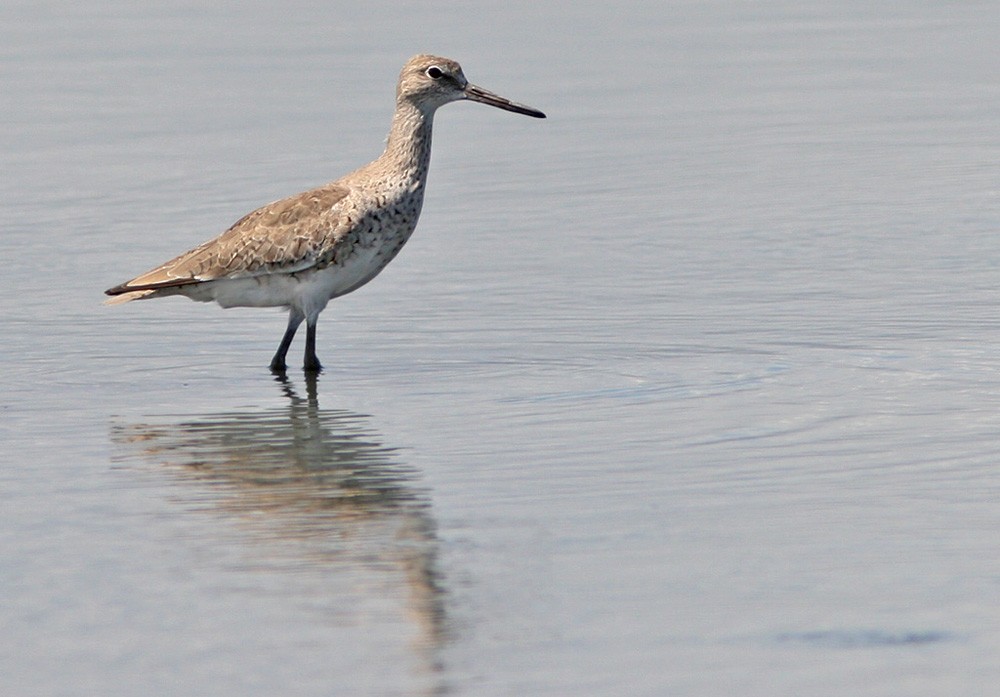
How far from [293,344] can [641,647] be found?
19.0 feet

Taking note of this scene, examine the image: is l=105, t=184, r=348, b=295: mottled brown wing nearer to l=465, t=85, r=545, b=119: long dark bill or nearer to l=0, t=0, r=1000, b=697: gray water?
l=0, t=0, r=1000, b=697: gray water

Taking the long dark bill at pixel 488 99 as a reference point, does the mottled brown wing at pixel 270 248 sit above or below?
below

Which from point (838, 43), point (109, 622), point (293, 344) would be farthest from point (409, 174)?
point (838, 43)

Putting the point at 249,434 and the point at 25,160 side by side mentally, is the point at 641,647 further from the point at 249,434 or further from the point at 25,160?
the point at 25,160

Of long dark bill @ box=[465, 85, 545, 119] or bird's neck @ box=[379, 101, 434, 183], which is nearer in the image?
bird's neck @ box=[379, 101, 434, 183]

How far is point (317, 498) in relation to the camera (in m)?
7.89

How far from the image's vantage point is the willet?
36.0 ft

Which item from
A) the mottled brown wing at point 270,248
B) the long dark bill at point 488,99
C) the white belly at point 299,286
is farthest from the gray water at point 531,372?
the long dark bill at point 488,99

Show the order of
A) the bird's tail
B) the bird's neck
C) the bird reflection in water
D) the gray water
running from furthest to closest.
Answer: the bird's neck < the bird's tail < the bird reflection in water < the gray water

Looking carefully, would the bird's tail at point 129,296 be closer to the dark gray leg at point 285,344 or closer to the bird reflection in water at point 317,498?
the dark gray leg at point 285,344

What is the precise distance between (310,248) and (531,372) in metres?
1.52

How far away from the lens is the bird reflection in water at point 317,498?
6.67 m

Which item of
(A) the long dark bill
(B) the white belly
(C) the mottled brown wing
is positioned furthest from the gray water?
(A) the long dark bill

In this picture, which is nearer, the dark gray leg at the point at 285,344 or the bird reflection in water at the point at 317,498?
the bird reflection in water at the point at 317,498
